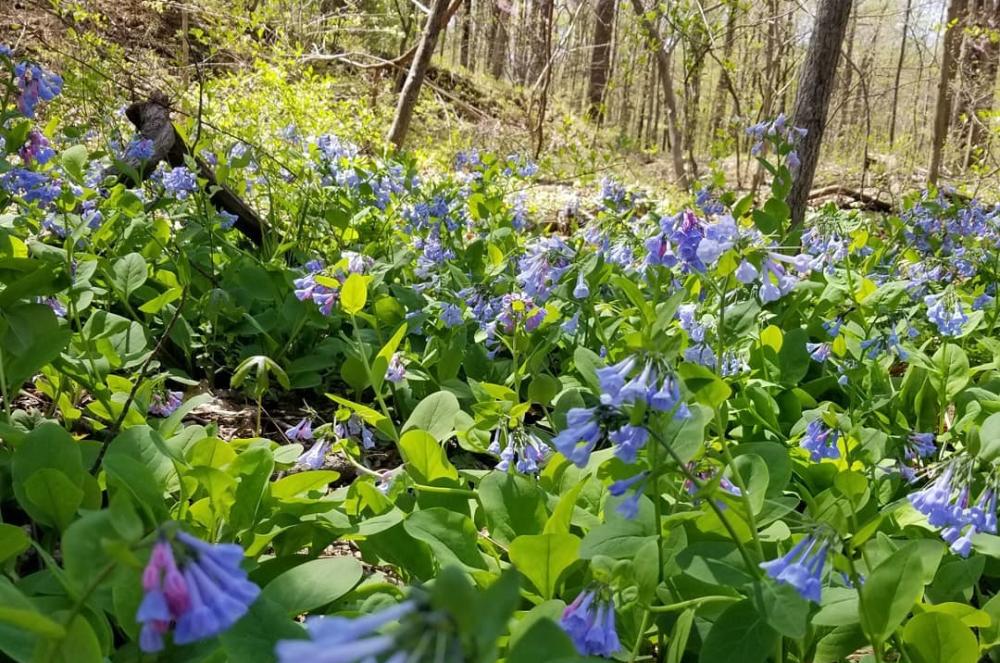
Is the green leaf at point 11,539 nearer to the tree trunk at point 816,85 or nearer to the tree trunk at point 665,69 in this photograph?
the tree trunk at point 816,85

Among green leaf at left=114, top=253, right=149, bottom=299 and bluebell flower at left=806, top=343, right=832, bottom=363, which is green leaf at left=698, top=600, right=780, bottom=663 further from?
green leaf at left=114, top=253, right=149, bottom=299

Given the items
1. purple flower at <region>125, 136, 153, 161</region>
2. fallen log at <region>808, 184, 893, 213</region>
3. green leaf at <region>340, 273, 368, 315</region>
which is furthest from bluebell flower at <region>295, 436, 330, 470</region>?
fallen log at <region>808, 184, 893, 213</region>

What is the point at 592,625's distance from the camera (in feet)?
2.93

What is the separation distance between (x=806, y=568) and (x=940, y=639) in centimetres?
28

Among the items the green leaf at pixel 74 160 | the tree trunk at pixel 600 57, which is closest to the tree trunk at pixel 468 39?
the tree trunk at pixel 600 57

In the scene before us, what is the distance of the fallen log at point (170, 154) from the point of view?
350 centimetres

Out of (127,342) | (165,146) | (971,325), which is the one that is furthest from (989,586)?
(165,146)

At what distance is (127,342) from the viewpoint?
1937mm

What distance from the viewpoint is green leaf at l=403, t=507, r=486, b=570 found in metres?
1.17

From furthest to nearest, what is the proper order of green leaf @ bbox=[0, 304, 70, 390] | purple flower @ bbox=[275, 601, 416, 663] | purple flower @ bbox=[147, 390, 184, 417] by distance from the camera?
purple flower @ bbox=[147, 390, 184, 417] < green leaf @ bbox=[0, 304, 70, 390] < purple flower @ bbox=[275, 601, 416, 663]

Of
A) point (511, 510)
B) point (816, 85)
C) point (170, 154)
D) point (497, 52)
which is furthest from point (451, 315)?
point (497, 52)

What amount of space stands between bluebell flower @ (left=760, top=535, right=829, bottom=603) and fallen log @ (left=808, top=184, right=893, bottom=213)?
7802 millimetres

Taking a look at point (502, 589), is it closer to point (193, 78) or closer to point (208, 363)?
point (208, 363)

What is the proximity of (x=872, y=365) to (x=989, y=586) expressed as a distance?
2.01ft
